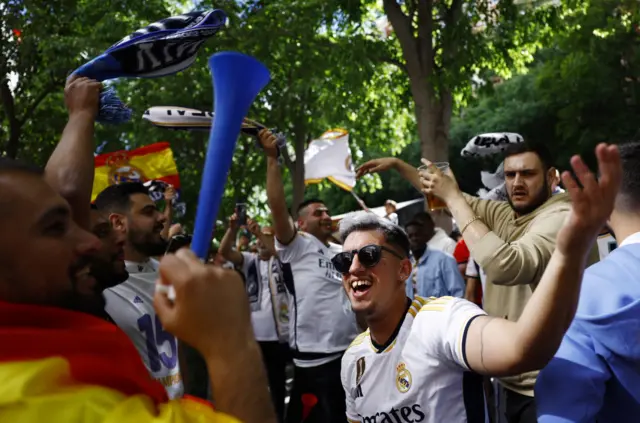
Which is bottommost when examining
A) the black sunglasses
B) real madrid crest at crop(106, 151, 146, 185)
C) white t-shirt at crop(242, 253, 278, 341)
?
white t-shirt at crop(242, 253, 278, 341)

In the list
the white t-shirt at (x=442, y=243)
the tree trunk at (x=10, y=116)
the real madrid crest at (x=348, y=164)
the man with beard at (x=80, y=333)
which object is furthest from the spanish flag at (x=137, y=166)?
the tree trunk at (x=10, y=116)

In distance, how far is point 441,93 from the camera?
33.6 feet

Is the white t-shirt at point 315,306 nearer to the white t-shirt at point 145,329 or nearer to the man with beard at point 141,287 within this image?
the man with beard at point 141,287

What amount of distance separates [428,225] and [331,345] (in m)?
2.25

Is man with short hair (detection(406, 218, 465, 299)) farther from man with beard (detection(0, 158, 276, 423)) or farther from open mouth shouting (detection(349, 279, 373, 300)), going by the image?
man with beard (detection(0, 158, 276, 423))

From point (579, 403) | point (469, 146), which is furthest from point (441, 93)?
point (579, 403)

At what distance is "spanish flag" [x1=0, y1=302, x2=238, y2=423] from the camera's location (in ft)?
4.74

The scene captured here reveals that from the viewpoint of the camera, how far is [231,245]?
8.59m

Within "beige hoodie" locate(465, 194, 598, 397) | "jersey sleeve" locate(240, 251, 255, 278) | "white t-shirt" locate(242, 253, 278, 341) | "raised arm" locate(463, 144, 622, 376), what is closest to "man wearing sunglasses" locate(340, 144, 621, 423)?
"raised arm" locate(463, 144, 622, 376)

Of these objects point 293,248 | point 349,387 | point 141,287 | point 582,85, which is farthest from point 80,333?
point 582,85

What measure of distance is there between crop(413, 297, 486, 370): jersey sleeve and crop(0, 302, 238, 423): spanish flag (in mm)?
1049

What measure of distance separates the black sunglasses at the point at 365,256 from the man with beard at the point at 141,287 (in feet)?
3.72

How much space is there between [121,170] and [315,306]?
2.23m

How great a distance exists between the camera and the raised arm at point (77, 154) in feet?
8.73
